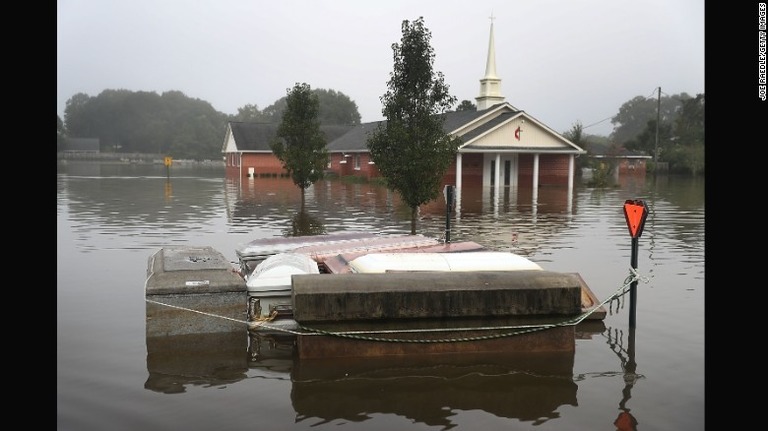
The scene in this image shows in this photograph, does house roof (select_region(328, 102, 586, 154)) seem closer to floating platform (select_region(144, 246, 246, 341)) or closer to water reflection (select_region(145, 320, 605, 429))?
floating platform (select_region(144, 246, 246, 341))

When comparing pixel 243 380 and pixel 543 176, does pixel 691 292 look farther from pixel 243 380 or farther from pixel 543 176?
pixel 543 176

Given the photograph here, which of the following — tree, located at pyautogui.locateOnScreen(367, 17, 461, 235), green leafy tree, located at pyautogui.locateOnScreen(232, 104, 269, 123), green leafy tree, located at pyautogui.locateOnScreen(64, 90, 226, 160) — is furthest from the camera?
green leafy tree, located at pyautogui.locateOnScreen(232, 104, 269, 123)

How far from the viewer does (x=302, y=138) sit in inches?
968

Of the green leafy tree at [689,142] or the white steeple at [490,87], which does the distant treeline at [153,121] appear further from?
the white steeple at [490,87]

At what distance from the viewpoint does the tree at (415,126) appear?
1459cm

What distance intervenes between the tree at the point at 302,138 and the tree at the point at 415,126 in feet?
31.0

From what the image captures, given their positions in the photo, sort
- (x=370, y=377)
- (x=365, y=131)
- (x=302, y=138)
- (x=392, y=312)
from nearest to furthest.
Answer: (x=370, y=377) → (x=392, y=312) → (x=302, y=138) → (x=365, y=131)

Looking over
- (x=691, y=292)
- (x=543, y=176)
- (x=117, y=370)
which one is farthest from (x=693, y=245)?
(x=543, y=176)

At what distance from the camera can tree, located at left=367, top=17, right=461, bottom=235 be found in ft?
47.9

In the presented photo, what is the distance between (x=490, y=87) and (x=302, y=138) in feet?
83.4

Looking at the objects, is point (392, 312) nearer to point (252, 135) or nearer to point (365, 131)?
point (365, 131)

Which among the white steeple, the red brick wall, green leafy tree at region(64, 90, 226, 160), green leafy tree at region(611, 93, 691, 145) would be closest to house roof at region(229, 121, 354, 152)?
the white steeple

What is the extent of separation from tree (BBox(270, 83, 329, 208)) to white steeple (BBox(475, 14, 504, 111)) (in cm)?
2414

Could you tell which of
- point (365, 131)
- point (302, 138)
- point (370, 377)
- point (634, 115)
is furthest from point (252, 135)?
point (634, 115)
